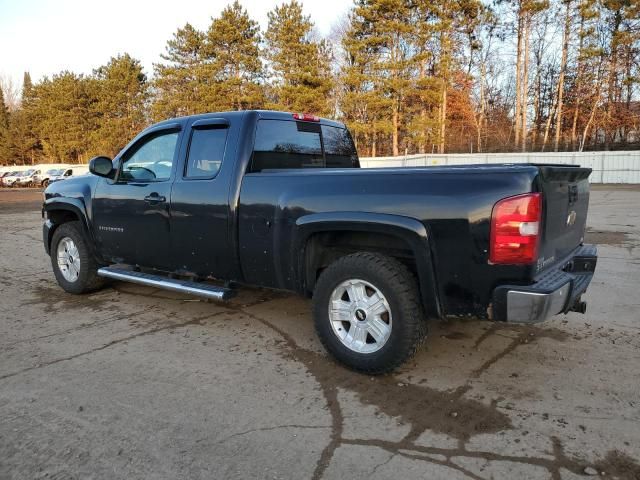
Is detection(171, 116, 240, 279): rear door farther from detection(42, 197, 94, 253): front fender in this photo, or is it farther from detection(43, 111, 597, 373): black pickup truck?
detection(42, 197, 94, 253): front fender

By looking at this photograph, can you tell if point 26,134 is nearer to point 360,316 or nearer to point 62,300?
point 62,300

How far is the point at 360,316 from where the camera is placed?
11.8 ft

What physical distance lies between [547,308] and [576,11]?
41545mm

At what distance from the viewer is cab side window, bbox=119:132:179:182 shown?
4.87 metres

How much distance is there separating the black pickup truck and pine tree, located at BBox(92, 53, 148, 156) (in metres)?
51.0

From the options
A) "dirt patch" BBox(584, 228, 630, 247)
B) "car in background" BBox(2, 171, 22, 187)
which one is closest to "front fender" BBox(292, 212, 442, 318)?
"dirt patch" BBox(584, 228, 630, 247)

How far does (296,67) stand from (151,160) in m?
33.9

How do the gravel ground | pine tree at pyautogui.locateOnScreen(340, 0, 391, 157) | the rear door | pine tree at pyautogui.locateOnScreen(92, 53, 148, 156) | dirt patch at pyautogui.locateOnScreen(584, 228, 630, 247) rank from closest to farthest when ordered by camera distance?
1. the gravel ground
2. the rear door
3. dirt patch at pyautogui.locateOnScreen(584, 228, 630, 247)
4. pine tree at pyautogui.locateOnScreen(340, 0, 391, 157)
5. pine tree at pyautogui.locateOnScreen(92, 53, 148, 156)

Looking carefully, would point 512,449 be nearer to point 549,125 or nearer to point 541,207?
point 541,207

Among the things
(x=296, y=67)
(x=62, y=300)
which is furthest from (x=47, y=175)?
(x=62, y=300)

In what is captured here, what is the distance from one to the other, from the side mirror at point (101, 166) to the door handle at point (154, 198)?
62 cm

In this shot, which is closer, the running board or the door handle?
the running board

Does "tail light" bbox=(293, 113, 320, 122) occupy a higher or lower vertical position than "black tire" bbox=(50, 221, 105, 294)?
higher

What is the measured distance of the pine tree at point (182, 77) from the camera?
1710 inches
